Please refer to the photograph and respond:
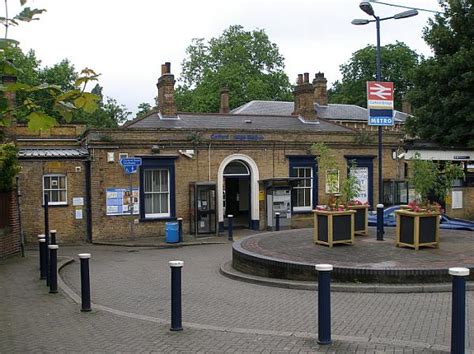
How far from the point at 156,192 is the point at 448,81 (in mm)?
15647

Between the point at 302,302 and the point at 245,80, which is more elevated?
the point at 245,80

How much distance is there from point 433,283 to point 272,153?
14458 mm

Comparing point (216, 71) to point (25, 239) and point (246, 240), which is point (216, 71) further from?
point (246, 240)

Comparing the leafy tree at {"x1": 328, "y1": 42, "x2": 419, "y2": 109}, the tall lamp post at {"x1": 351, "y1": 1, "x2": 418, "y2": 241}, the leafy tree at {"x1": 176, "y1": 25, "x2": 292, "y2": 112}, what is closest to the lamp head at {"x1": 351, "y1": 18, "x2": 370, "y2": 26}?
the tall lamp post at {"x1": 351, "y1": 1, "x2": 418, "y2": 241}

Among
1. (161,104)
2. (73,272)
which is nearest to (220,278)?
(73,272)

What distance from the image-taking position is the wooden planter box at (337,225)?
12.7m

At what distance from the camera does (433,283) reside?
10133 mm

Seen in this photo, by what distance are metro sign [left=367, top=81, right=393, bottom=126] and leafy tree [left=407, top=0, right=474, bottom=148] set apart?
13.6 meters

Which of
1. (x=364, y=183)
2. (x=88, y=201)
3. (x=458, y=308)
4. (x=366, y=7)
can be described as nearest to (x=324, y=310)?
(x=458, y=308)

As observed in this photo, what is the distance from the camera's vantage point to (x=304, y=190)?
81.9ft

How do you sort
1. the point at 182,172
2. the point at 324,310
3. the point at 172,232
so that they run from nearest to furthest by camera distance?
the point at 324,310
the point at 172,232
the point at 182,172

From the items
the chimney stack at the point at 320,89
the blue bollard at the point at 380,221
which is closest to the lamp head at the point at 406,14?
the blue bollard at the point at 380,221

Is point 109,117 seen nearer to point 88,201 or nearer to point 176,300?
point 88,201

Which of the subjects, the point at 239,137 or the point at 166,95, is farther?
the point at 166,95
